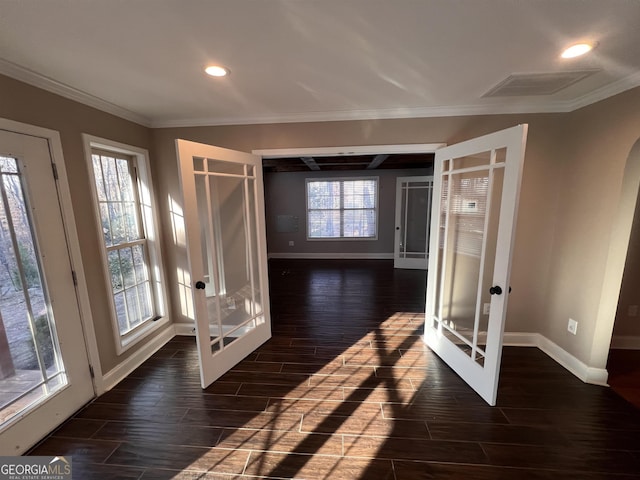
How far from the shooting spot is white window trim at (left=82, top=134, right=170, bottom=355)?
2160 mm

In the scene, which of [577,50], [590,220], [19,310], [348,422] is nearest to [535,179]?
[590,220]

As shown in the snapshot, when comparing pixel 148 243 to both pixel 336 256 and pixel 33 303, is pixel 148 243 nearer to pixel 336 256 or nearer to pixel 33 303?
pixel 33 303

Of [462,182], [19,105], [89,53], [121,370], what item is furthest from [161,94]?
[462,182]

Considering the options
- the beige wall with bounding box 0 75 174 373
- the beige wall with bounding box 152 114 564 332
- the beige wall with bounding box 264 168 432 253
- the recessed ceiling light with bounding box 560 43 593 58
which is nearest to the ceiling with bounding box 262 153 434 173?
the beige wall with bounding box 264 168 432 253

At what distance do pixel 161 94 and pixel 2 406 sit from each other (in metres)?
2.29

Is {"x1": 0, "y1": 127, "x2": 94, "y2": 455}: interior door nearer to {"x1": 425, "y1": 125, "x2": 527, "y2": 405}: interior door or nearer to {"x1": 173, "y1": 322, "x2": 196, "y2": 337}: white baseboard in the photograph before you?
{"x1": 173, "y1": 322, "x2": 196, "y2": 337}: white baseboard

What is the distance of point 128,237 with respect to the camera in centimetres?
257

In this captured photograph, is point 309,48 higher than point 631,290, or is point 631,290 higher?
point 309,48

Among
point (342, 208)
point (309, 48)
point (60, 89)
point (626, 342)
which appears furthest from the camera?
point (342, 208)

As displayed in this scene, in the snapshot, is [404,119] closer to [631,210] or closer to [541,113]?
[541,113]

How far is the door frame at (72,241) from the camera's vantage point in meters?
1.74

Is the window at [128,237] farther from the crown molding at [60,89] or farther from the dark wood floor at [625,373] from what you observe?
the dark wood floor at [625,373]

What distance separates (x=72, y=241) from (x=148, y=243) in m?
0.85

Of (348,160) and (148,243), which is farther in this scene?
(348,160)
